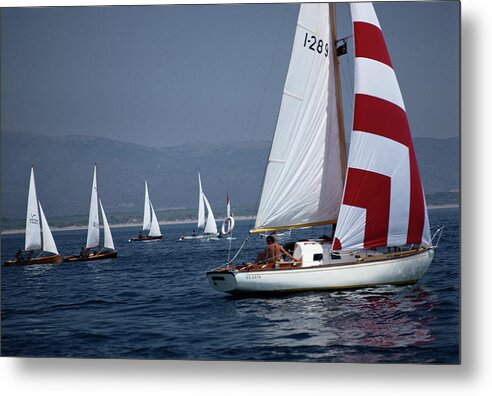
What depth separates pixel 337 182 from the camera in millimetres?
7504

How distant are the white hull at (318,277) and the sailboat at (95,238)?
0.93m

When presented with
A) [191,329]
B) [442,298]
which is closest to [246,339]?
[191,329]

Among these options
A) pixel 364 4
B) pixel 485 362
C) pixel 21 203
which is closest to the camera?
pixel 485 362

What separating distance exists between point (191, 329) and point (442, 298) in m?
1.95

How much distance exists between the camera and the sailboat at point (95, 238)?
6832mm

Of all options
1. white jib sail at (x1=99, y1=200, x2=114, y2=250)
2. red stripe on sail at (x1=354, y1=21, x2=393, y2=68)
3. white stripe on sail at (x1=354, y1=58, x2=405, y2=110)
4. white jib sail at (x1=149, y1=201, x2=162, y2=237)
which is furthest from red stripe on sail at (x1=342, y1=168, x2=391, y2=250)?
white jib sail at (x1=99, y1=200, x2=114, y2=250)

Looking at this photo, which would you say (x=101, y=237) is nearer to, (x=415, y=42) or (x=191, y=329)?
(x=191, y=329)

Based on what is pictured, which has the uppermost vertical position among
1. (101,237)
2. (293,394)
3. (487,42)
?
(487,42)

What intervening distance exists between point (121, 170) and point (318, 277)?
198 cm

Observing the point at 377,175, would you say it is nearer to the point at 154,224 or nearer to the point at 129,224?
the point at 154,224

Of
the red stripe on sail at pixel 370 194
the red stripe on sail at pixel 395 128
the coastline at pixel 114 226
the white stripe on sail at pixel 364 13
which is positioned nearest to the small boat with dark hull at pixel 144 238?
the coastline at pixel 114 226

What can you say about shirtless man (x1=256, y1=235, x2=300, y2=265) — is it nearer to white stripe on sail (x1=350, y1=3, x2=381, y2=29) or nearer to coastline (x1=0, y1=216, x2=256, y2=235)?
coastline (x1=0, y1=216, x2=256, y2=235)

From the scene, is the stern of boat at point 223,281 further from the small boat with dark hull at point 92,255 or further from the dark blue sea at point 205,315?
the small boat with dark hull at point 92,255

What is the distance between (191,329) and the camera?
21.2ft
